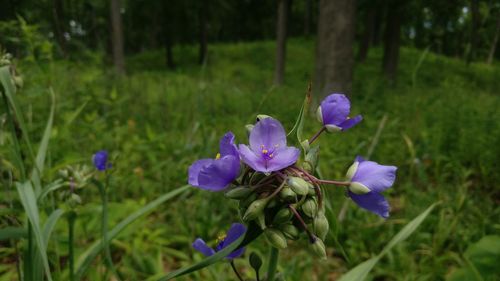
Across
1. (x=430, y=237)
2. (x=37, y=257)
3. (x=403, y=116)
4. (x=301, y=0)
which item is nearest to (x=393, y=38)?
(x=403, y=116)

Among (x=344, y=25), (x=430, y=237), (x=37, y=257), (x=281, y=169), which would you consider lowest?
(x=430, y=237)

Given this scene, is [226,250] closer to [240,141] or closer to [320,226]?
[320,226]

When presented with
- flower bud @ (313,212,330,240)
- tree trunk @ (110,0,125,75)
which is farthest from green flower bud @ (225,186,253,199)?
tree trunk @ (110,0,125,75)

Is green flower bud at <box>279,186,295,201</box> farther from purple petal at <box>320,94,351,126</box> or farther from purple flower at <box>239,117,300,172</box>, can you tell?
purple petal at <box>320,94,351,126</box>

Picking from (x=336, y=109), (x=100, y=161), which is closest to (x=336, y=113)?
(x=336, y=109)

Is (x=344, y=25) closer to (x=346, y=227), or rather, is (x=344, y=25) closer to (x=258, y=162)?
(x=346, y=227)

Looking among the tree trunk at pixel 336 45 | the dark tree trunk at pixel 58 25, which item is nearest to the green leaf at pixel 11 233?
the dark tree trunk at pixel 58 25

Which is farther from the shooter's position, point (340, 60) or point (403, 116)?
point (340, 60)
